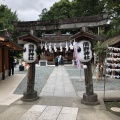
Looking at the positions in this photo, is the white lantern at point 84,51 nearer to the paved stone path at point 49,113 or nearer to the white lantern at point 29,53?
the white lantern at point 29,53

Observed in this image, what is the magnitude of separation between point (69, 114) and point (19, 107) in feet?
6.46

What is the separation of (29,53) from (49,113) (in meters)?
3.01

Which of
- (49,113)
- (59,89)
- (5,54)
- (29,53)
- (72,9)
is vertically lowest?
(49,113)

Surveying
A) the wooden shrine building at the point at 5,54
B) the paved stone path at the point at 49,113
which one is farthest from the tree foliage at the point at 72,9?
the paved stone path at the point at 49,113

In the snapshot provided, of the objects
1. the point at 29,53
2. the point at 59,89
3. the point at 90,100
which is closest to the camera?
the point at 90,100

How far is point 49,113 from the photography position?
6.61 metres

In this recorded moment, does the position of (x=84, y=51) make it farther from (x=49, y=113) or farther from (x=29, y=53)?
(x=49, y=113)

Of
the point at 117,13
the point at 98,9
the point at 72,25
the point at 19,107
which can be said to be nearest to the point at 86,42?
the point at 117,13

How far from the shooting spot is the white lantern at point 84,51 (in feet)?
26.6

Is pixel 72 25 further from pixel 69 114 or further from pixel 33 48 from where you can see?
pixel 69 114

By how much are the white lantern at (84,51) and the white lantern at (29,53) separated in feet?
6.46

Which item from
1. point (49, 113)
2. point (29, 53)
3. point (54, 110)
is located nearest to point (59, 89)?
point (29, 53)

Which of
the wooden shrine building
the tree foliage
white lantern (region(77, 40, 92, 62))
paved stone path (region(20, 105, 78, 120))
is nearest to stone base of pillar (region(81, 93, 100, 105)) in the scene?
paved stone path (region(20, 105, 78, 120))

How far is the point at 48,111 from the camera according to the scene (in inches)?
268
